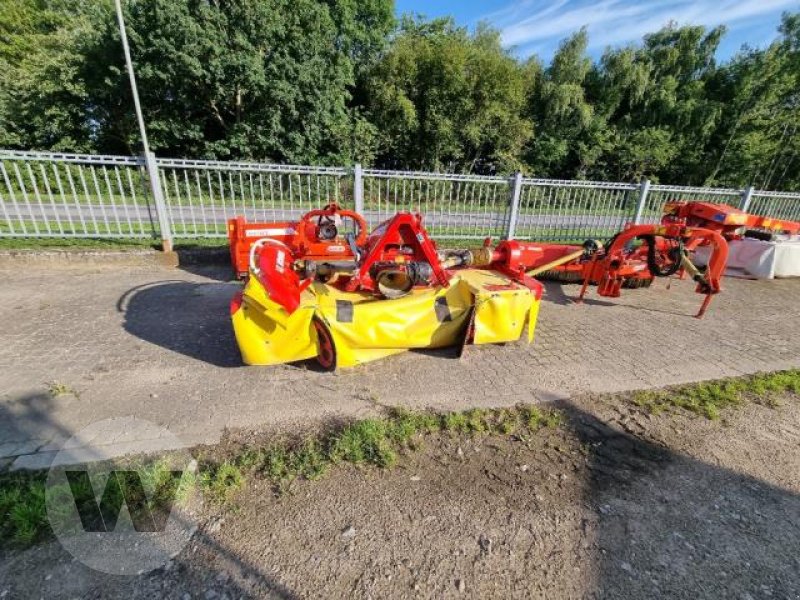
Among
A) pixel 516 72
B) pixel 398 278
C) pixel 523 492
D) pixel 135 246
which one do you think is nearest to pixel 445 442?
pixel 523 492

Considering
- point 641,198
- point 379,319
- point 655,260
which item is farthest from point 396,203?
point 641,198

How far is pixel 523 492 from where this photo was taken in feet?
7.87

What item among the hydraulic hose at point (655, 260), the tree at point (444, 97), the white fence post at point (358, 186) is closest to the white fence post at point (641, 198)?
the hydraulic hose at point (655, 260)

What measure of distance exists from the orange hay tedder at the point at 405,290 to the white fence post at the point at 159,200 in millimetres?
3922

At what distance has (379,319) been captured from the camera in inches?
140

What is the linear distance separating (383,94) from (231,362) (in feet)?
70.5

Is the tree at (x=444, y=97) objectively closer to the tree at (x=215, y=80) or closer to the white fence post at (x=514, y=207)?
the tree at (x=215, y=80)

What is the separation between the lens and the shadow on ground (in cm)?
394

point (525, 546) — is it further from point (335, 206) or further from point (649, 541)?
point (335, 206)

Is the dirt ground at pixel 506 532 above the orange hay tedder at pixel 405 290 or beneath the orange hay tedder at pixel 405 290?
beneath

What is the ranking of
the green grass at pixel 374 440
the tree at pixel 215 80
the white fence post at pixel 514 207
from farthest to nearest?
the tree at pixel 215 80
the white fence post at pixel 514 207
the green grass at pixel 374 440

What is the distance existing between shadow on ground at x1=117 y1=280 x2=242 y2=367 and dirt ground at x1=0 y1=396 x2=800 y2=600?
1.98m

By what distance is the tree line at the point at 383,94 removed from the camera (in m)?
17.0

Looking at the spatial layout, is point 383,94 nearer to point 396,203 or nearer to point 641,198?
point 396,203
